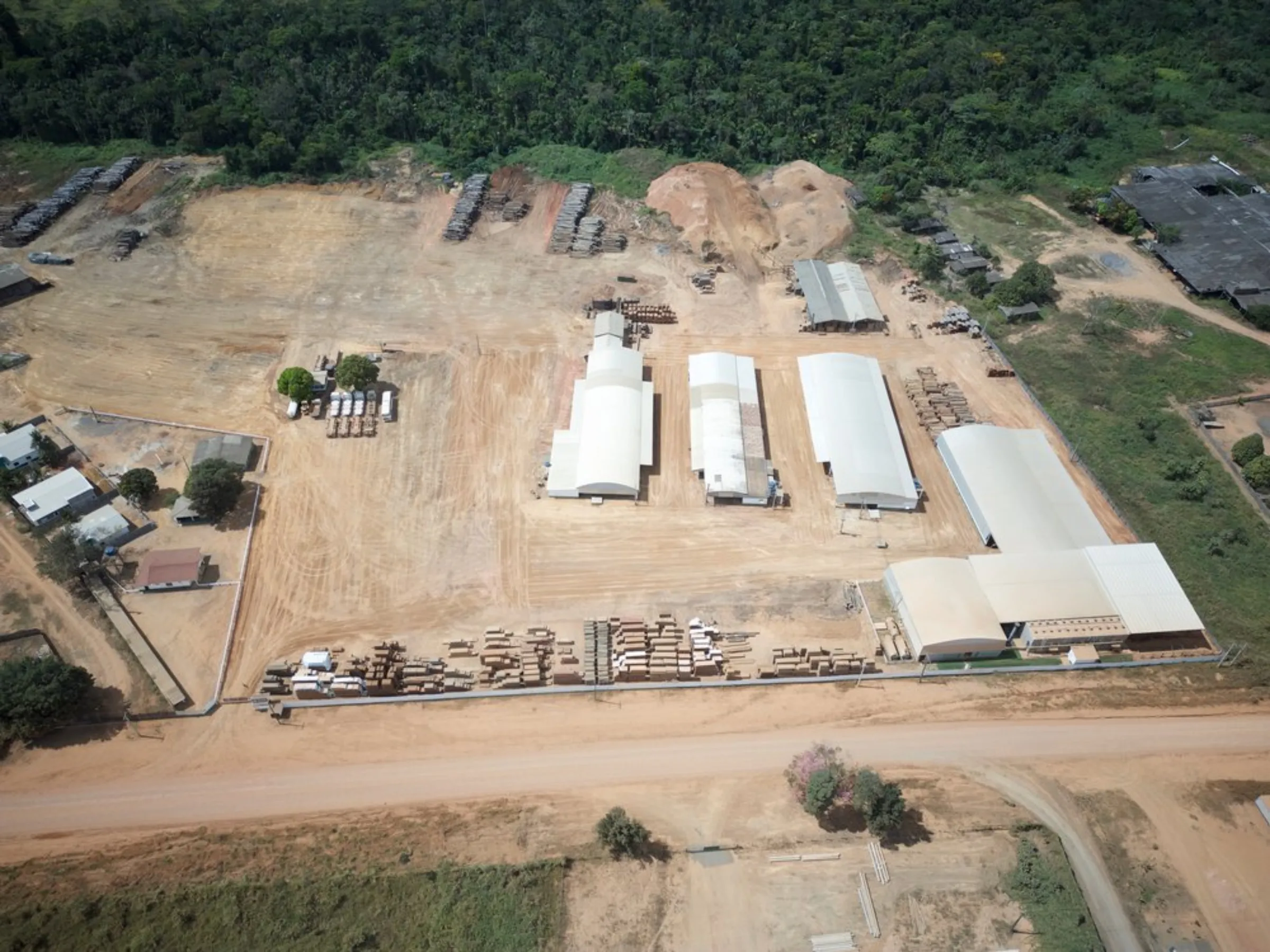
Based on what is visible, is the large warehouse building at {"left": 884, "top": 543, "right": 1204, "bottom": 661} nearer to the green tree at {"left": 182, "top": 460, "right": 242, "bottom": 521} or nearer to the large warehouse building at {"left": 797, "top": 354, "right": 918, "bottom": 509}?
the large warehouse building at {"left": 797, "top": 354, "right": 918, "bottom": 509}

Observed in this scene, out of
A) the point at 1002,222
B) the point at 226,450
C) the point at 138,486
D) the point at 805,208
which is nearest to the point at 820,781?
the point at 226,450

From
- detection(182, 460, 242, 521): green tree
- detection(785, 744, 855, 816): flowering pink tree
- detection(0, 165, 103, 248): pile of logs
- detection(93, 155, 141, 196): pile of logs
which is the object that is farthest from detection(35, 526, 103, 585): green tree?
detection(93, 155, 141, 196): pile of logs

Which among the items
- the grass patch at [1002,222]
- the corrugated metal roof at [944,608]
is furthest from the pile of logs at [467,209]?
the corrugated metal roof at [944,608]

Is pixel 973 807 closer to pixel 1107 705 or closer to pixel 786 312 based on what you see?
pixel 1107 705

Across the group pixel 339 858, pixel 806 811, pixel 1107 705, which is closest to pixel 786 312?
pixel 1107 705

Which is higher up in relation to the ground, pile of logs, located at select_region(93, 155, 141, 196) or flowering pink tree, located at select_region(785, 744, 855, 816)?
pile of logs, located at select_region(93, 155, 141, 196)

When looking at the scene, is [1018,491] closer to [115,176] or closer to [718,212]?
[718,212]
